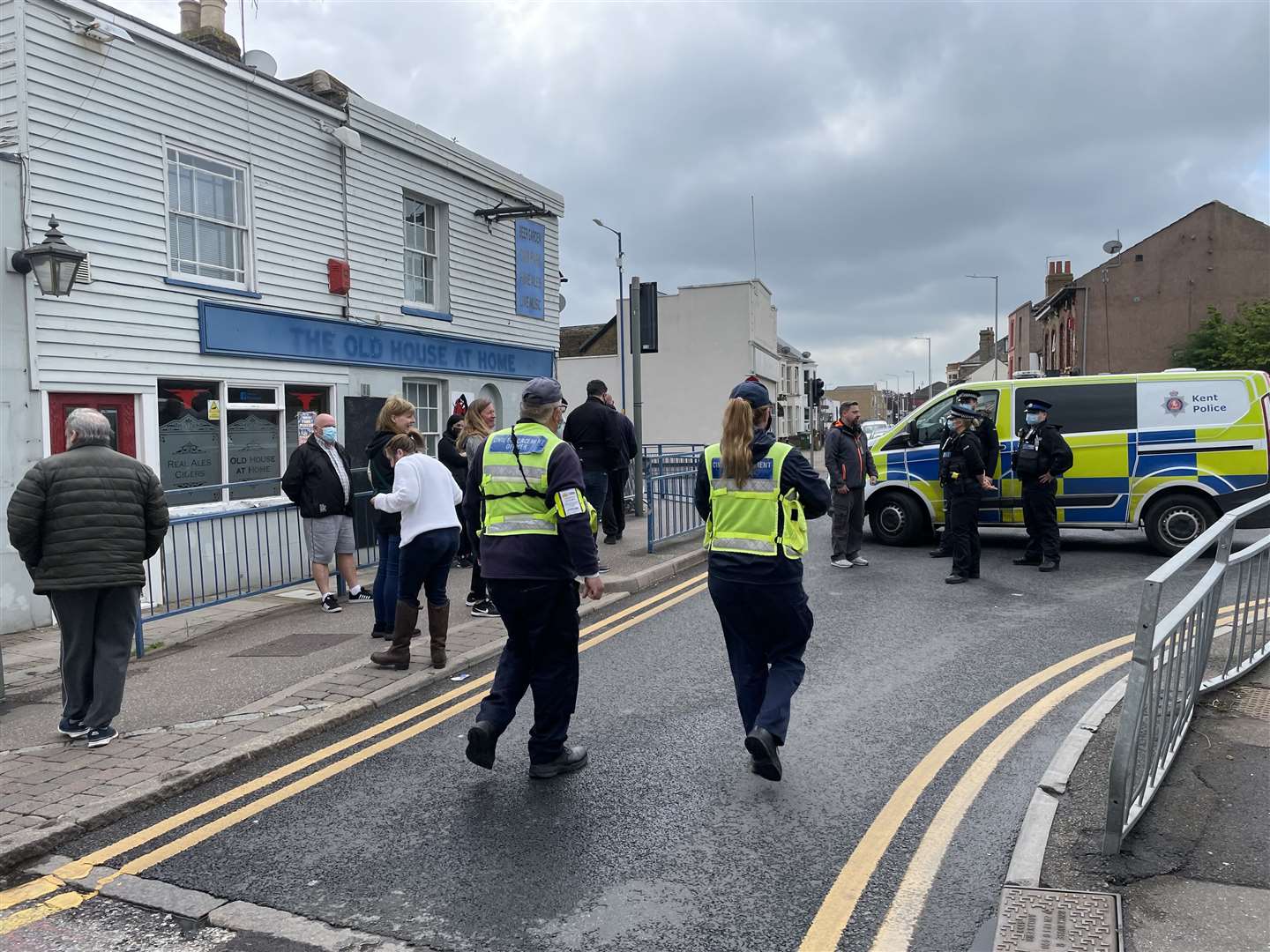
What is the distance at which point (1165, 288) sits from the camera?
43.9 metres

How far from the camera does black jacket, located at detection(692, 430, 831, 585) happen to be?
4.70 metres

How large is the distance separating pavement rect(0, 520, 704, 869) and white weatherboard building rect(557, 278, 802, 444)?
42506mm

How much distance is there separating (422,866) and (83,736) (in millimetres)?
2805

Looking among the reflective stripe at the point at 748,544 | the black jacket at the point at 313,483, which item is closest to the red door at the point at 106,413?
the black jacket at the point at 313,483

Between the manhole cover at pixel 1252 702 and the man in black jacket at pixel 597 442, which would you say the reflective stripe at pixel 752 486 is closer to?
the manhole cover at pixel 1252 702

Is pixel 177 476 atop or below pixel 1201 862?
atop

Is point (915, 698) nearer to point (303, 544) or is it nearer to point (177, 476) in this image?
point (303, 544)

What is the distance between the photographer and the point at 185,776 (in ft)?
15.9

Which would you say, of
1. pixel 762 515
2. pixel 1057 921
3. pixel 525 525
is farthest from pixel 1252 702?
pixel 525 525

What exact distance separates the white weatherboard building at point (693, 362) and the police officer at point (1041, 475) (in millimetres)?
40369

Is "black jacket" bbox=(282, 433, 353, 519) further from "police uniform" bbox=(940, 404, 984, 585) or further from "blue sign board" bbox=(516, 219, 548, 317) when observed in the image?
"blue sign board" bbox=(516, 219, 548, 317)

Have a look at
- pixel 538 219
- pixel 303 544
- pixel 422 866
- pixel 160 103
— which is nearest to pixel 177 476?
pixel 303 544

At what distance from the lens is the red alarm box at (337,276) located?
1309 centimetres

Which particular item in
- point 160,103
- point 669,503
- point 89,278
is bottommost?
point 669,503
